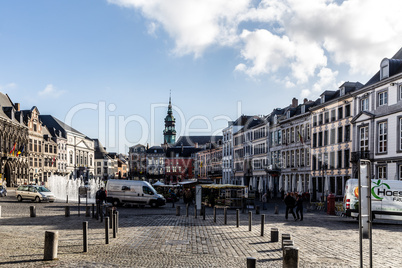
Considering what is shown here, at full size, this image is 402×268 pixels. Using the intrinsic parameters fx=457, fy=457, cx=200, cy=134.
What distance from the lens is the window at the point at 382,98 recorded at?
41.5 metres

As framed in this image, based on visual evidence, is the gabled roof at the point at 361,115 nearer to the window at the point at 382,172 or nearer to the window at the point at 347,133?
the window at the point at 347,133

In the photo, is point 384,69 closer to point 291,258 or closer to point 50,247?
point 291,258

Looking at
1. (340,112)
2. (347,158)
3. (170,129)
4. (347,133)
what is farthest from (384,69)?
(170,129)

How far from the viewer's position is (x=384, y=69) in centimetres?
4194

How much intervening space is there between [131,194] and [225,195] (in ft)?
30.0

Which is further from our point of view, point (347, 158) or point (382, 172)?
point (347, 158)

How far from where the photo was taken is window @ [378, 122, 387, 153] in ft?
136

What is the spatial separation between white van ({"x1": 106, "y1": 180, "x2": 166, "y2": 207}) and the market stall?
4.33 m

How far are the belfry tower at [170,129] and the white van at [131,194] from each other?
134324 mm

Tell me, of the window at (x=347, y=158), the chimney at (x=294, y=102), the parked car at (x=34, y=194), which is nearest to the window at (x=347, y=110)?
the window at (x=347, y=158)

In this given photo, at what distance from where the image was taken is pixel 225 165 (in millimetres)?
101125

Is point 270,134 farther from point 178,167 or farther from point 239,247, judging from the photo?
point 178,167

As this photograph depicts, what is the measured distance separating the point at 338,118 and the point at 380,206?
94.5ft

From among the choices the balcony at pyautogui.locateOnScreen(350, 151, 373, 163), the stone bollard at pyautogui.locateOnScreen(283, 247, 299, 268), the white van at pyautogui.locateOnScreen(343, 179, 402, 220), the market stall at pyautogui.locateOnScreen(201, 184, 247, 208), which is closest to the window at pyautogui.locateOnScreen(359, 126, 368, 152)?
the balcony at pyautogui.locateOnScreen(350, 151, 373, 163)
